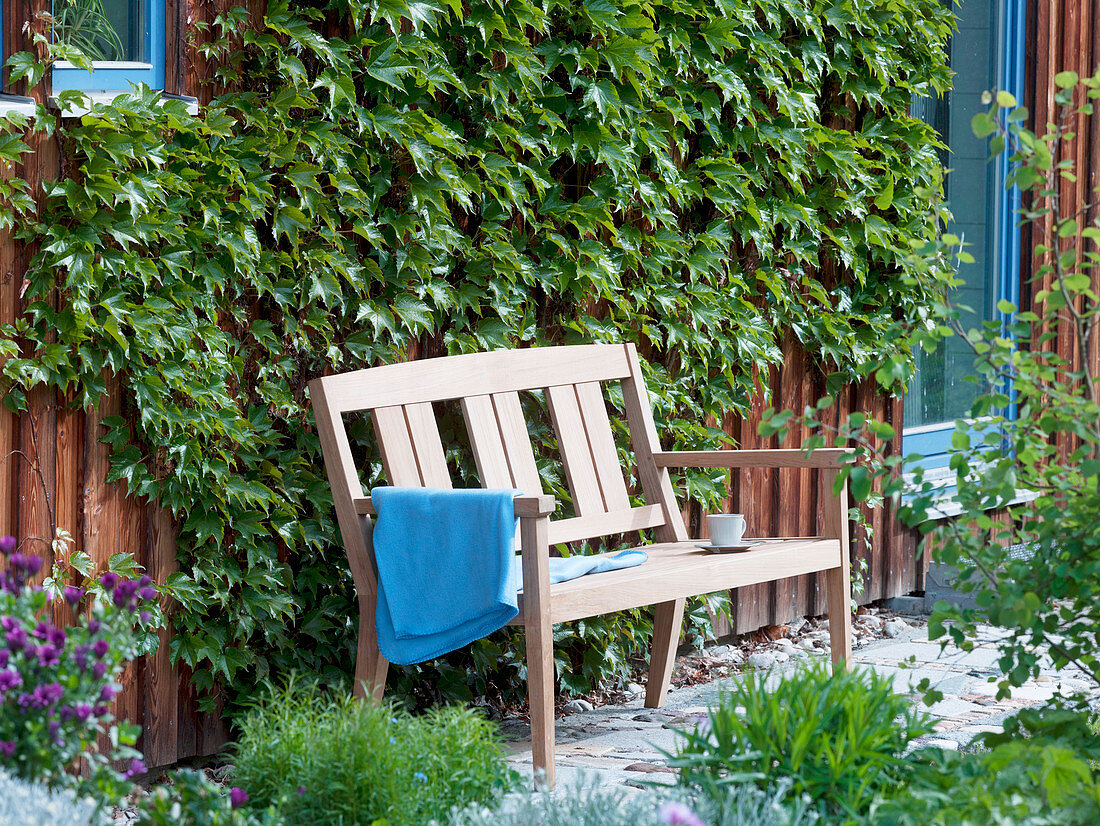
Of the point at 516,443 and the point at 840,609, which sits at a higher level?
the point at 516,443

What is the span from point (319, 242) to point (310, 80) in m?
0.39

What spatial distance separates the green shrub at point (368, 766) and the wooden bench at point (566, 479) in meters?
0.50

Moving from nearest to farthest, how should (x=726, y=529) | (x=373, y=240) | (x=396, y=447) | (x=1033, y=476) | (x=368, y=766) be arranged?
(x=368, y=766) < (x=1033, y=476) < (x=396, y=447) < (x=373, y=240) < (x=726, y=529)

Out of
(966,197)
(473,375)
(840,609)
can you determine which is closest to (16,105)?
(473,375)

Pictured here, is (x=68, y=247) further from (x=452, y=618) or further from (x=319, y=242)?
(x=452, y=618)

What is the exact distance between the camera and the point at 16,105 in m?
2.52

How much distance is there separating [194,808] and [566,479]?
6.41 feet

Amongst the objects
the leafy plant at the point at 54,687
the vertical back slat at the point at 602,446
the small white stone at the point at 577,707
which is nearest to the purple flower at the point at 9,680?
the leafy plant at the point at 54,687

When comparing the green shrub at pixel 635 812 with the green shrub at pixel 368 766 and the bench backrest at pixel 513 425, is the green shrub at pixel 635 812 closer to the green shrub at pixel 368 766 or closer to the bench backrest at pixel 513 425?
the green shrub at pixel 368 766

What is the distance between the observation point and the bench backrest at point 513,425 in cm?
288

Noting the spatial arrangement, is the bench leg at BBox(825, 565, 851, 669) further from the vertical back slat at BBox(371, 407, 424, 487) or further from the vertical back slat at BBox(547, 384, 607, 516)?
the vertical back slat at BBox(371, 407, 424, 487)

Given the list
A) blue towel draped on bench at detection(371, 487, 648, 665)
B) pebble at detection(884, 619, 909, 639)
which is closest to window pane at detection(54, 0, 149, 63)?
blue towel draped on bench at detection(371, 487, 648, 665)

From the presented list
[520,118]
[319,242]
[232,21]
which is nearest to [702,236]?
[520,118]

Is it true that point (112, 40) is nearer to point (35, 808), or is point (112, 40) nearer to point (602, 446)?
point (602, 446)
